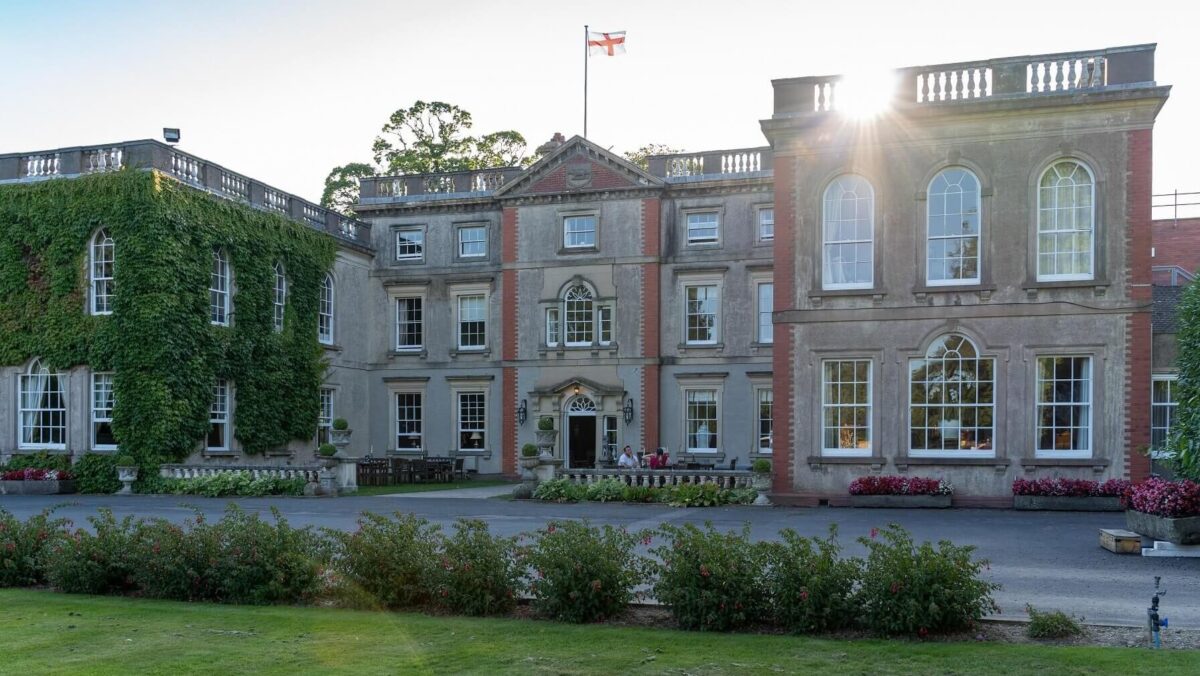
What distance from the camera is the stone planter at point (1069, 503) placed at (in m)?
20.9

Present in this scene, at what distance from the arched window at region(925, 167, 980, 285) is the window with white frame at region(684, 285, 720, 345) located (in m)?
12.4

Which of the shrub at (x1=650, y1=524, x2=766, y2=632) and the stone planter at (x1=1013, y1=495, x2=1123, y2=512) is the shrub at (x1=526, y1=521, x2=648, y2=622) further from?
the stone planter at (x1=1013, y1=495, x2=1123, y2=512)

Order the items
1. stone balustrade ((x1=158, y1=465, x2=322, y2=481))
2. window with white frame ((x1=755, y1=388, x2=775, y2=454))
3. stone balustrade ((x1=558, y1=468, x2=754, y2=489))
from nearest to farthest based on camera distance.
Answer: stone balustrade ((x1=558, y1=468, x2=754, y2=489)), stone balustrade ((x1=158, y1=465, x2=322, y2=481)), window with white frame ((x1=755, y1=388, x2=775, y2=454))

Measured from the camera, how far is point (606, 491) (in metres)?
24.5

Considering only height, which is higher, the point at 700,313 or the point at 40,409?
the point at 700,313

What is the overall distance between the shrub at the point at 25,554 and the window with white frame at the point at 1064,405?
17920 mm

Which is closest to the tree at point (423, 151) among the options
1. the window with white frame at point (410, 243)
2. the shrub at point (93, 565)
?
the window with white frame at point (410, 243)

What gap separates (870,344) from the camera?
22.7m

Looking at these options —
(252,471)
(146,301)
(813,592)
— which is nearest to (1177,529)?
(813,592)

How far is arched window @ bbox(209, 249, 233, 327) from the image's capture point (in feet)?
97.9

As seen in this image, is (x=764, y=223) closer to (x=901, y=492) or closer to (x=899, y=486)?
(x=899, y=486)

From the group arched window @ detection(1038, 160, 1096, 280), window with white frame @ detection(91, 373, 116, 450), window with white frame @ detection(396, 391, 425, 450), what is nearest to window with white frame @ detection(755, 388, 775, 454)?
window with white frame @ detection(396, 391, 425, 450)

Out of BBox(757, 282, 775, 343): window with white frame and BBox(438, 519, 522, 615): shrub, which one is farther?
BBox(757, 282, 775, 343): window with white frame

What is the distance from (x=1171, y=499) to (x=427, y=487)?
2088cm
